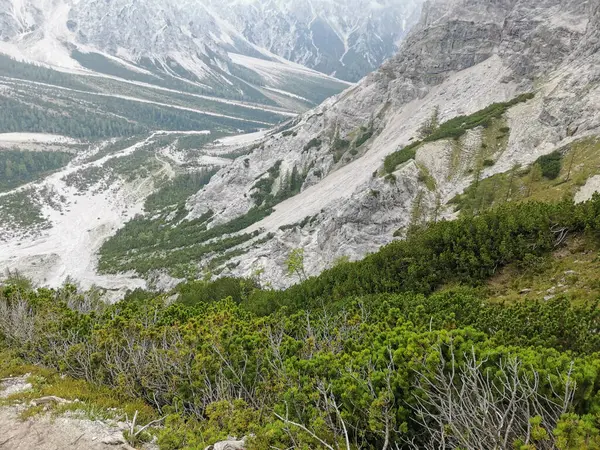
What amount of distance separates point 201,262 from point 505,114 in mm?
66762

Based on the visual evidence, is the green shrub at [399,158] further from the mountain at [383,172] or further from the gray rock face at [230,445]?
the gray rock face at [230,445]

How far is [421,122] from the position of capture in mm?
94250

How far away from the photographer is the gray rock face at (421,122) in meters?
63.9

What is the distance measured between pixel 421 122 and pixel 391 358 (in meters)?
91.0

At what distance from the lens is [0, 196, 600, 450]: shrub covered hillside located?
9125 millimetres

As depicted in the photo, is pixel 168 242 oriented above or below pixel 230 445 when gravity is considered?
below

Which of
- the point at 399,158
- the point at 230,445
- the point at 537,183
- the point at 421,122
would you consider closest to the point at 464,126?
the point at 399,158

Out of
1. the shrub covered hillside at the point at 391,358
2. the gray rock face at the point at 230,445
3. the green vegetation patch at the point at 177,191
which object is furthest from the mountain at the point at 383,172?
the gray rock face at the point at 230,445

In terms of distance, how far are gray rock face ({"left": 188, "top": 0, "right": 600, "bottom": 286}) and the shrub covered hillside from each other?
32.9 m

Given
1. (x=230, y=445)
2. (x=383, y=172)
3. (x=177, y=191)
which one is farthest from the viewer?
(x=177, y=191)

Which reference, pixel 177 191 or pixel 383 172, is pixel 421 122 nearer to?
pixel 383 172

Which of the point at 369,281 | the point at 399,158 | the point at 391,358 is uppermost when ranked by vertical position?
the point at 399,158

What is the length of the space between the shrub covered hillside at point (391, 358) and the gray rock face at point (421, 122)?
32860 millimetres

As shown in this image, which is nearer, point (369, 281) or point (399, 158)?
point (369, 281)
